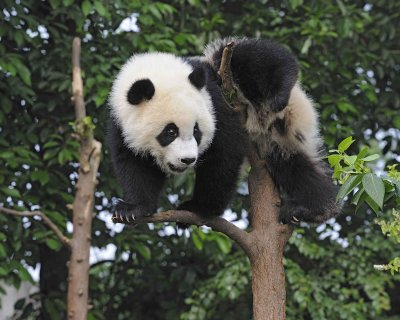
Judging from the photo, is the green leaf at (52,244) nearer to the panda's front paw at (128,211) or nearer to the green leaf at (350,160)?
the panda's front paw at (128,211)

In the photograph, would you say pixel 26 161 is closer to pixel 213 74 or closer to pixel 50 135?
pixel 50 135

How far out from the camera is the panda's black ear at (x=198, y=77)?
3578mm

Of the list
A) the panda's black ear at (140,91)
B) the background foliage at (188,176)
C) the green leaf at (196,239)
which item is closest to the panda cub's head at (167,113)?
the panda's black ear at (140,91)

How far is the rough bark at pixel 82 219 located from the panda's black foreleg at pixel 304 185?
1176 mm

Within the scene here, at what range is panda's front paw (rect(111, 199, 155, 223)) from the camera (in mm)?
3592

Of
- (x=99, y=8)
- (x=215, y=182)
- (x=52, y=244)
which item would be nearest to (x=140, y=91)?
(x=215, y=182)

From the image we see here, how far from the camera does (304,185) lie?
155 inches

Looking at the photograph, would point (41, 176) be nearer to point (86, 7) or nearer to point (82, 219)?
point (86, 7)

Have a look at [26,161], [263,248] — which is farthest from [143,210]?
[26,161]

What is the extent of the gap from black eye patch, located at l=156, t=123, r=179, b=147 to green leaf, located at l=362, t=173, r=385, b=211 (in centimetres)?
116

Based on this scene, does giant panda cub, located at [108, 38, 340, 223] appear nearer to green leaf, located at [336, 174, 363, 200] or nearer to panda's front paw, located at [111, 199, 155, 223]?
panda's front paw, located at [111, 199, 155, 223]

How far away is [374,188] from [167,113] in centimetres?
125

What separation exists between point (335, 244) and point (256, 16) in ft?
6.06

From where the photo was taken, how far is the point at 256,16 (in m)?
5.90
